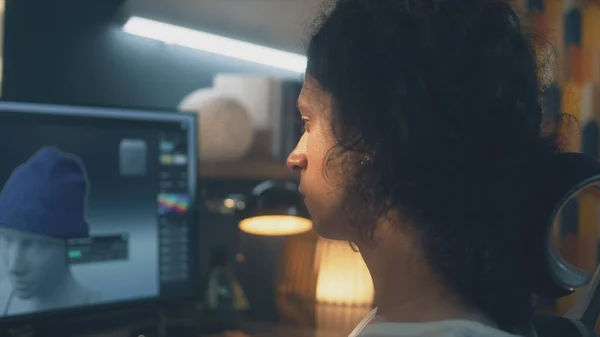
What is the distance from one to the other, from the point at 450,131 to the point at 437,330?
0.16m

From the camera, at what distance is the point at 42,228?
98cm

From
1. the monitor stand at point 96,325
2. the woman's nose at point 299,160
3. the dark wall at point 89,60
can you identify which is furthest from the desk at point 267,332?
the woman's nose at point 299,160

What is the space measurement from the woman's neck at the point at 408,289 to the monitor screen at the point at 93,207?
591mm

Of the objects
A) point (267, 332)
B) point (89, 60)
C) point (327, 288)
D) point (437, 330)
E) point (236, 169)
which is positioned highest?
point (89, 60)

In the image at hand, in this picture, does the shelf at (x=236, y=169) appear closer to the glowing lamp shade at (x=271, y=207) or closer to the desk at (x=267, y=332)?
the glowing lamp shade at (x=271, y=207)

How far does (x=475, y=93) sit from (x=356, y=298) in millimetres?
699

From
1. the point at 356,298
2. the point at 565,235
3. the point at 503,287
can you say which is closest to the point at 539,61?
the point at 503,287

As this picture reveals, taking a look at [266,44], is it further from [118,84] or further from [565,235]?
[565,235]

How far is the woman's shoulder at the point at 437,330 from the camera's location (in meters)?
0.50

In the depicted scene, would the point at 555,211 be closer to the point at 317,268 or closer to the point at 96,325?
the point at 317,268

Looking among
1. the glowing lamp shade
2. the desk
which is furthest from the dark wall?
the desk

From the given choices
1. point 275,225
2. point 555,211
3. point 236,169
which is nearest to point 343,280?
point 275,225

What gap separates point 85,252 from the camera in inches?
40.0

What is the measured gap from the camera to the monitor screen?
3.13 ft
